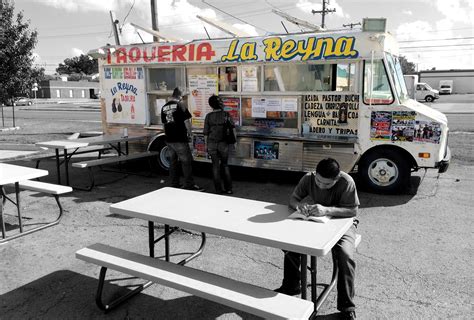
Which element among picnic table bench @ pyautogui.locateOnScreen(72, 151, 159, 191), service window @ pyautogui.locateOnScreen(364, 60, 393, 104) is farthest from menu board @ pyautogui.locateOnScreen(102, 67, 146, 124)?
service window @ pyautogui.locateOnScreen(364, 60, 393, 104)

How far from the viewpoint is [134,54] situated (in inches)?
358

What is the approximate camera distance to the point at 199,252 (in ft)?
15.6

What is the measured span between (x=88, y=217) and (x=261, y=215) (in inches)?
137

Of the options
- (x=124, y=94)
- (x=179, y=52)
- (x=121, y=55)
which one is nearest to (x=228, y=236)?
(x=179, y=52)

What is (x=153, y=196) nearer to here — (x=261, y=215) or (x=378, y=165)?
(x=261, y=215)

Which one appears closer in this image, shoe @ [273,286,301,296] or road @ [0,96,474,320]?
road @ [0,96,474,320]

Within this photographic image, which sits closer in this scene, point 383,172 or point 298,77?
point 383,172

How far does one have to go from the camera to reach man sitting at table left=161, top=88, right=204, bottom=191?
7.33 m

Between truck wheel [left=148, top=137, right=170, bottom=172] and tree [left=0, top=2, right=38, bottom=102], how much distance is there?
27.1ft

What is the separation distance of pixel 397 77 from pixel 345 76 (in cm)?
101

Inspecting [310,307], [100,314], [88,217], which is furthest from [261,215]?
[88,217]

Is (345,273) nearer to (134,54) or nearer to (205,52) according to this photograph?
(205,52)

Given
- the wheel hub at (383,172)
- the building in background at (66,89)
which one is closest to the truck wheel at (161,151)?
the wheel hub at (383,172)

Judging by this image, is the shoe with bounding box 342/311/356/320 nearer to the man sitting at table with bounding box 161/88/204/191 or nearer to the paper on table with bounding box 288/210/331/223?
the paper on table with bounding box 288/210/331/223
